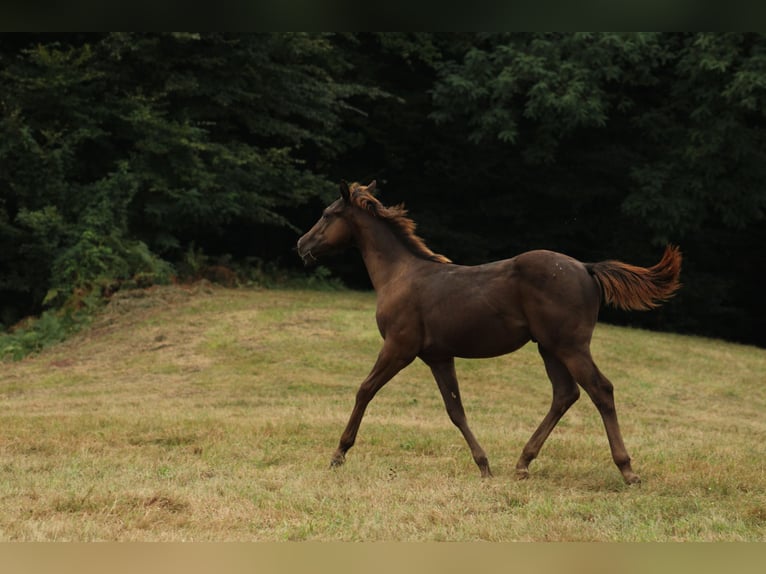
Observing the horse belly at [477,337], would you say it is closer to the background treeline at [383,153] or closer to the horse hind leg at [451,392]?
the horse hind leg at [451,392]

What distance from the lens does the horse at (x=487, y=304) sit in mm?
7012

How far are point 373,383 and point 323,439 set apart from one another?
1982 mm

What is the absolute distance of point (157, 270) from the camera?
70.2ft

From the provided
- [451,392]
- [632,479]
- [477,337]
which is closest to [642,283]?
[477,337]

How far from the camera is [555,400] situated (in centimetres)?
737

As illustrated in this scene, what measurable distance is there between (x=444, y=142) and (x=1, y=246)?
15.0 metres

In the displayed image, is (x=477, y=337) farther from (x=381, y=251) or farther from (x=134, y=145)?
(x=134, y=145)

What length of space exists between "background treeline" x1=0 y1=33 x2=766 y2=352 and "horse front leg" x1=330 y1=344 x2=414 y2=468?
13694 mm

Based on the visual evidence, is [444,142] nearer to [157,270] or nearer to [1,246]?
[157,270]

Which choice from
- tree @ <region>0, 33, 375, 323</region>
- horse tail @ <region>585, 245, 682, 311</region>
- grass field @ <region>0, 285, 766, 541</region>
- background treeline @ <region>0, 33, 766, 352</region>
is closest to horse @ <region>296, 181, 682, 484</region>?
horse tail @ <region>585, 245, 682, 311</region>

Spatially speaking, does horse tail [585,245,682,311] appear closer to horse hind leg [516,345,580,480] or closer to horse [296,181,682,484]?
horse [296,181,682,484]

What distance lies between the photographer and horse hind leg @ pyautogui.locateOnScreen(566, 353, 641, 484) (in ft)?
22.7
